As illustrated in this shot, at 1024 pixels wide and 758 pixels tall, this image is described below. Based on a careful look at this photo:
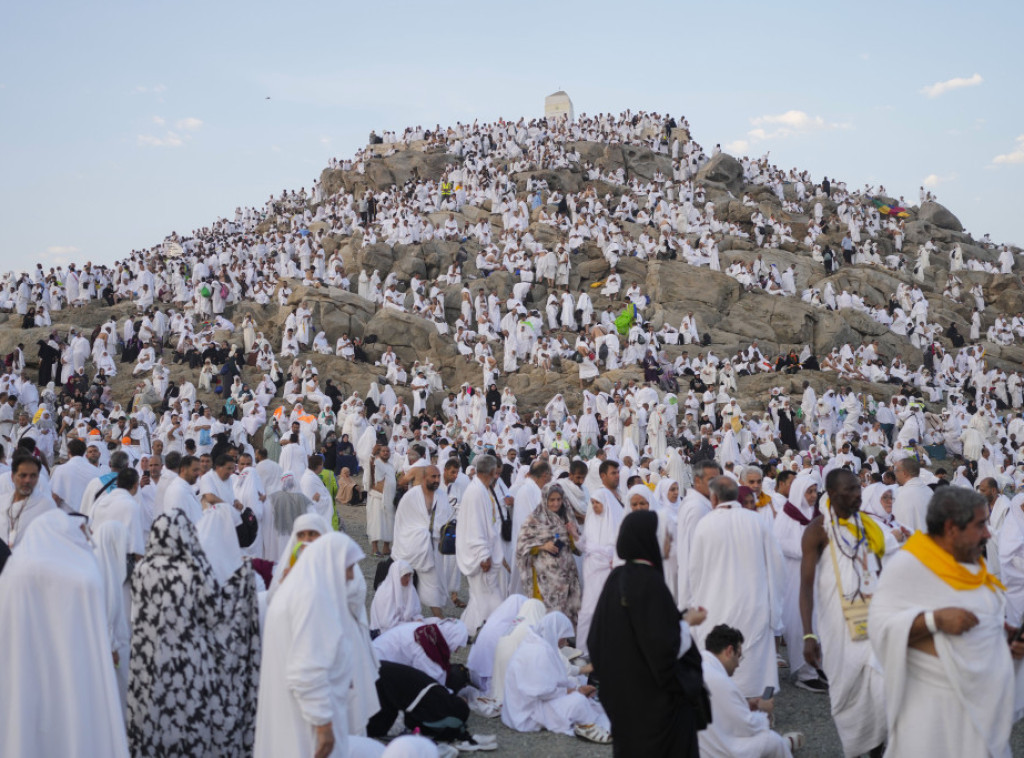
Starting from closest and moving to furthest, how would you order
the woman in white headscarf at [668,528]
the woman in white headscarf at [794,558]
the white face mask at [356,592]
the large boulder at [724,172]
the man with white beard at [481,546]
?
the white face mask at [356,592] < the woman in white headscarf at [668,528] < the woman in white headscarf at [794,558] < the man with white beard at [481,546] < the large boulder at [724,172]

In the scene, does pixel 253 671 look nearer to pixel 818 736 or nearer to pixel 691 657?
pixel 691 657

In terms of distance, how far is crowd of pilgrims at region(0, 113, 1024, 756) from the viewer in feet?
13.7

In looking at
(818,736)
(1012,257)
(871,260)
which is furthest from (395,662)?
(1012,257)

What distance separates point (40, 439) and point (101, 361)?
621 centimetres

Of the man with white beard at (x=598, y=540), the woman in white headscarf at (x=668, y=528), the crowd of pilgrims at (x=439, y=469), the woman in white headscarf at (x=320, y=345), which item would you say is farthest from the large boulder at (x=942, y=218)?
the man with white beard at (x=598, y=540)

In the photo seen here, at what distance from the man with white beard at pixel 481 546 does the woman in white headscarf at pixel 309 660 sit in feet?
13.2

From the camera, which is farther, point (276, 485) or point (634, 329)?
point (634, 329)

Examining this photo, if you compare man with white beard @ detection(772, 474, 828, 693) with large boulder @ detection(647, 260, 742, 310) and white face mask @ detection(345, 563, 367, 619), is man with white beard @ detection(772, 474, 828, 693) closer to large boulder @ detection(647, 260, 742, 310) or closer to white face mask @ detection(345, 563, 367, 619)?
white face mask @ detection(345, 563, 367, 619)

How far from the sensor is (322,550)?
394cm

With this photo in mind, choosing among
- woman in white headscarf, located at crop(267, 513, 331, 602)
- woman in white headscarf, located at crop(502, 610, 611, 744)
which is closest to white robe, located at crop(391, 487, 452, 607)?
woman in white headscarf, located at crop(502, 610, 611, 744)

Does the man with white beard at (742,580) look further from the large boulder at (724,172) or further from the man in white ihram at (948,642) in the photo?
the large boulder at (724,172)

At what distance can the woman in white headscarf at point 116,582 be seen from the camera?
508 centimetres

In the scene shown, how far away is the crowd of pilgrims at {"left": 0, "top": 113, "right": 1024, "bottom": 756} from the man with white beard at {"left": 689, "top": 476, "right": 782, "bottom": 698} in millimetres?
19

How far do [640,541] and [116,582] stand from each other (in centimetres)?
339
